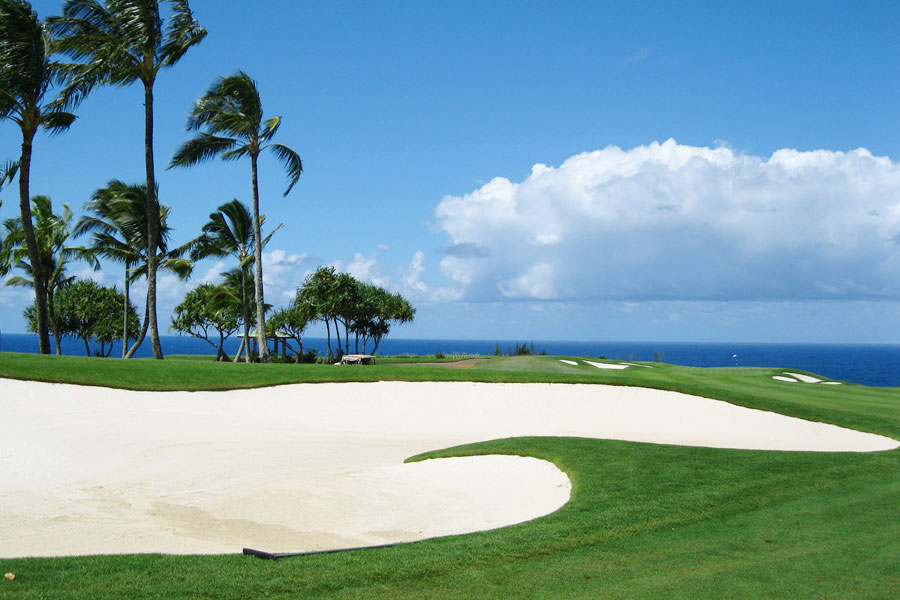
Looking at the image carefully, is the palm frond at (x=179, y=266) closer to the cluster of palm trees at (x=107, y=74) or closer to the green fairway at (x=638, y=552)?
the cluster of palm trees at (x=107, y=74)

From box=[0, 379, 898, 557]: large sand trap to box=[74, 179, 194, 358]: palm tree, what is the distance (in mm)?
15439

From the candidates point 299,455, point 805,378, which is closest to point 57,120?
point 299,455

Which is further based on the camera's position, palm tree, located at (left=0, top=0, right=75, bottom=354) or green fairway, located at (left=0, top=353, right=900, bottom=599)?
palm tree, located at (left=0, top=0, right=75, bottom=354)

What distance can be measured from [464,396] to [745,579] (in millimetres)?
14670

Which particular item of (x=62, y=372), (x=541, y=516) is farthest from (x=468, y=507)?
(x=62, y=372)

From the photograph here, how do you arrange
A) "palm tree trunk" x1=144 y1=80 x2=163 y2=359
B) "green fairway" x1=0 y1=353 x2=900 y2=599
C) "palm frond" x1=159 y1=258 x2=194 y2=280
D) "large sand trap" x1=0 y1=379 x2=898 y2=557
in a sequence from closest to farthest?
"green fairway" x1=0 y1=353 x2=900 y2=599 → "large sand trap" x1=0 y1=379 x2=898 y2=557 → "palm tree trunk" x1=144 y1=80 x2=163 y2=359 → "palm frond" x1=159 y1=258 x2=194 y2=280

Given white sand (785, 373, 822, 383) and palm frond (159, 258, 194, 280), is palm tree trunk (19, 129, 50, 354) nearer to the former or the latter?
palm frond (159, 258, 194, 280)

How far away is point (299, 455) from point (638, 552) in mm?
7906

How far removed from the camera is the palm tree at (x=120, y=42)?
24406mm

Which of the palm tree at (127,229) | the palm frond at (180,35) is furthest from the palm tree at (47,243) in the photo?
the palm frond at (180,35)

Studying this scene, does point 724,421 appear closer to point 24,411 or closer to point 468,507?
point 468,507

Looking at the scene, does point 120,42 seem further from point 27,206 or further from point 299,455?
point 299,455

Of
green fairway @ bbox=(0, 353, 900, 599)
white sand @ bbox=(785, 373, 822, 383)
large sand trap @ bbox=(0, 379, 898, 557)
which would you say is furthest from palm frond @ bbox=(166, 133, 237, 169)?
white sand @ bbox=(785, 373, 822, 383)

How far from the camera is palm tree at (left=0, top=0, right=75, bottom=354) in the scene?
2300 cm
